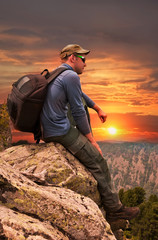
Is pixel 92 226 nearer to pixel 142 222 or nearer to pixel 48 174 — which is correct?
pixel 48 174

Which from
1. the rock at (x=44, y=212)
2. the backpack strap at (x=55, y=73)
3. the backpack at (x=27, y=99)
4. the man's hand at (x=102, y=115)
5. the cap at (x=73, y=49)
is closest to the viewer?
the rock at (x=44, y=212)

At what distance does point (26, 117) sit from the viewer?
7941 mm

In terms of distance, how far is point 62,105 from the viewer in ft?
27.1

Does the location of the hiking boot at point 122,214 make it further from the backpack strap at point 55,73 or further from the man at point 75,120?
the backpack strap at point 55,73

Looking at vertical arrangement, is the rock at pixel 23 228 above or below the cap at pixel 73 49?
below

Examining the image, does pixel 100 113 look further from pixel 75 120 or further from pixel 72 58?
pixel 72 58

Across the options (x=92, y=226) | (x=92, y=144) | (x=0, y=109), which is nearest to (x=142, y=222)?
(x=0, y=109)

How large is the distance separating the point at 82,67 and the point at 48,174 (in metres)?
3.52

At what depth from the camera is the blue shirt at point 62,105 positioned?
8086 mm

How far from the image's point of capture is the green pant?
27.6 feet

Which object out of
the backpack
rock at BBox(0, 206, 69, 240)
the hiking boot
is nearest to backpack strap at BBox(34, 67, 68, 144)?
the backpack

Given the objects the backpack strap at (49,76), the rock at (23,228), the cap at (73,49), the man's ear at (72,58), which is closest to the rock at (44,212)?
the rock at (23,228)

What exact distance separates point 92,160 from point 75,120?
1.40 meters

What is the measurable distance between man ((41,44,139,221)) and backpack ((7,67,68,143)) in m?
0.30
